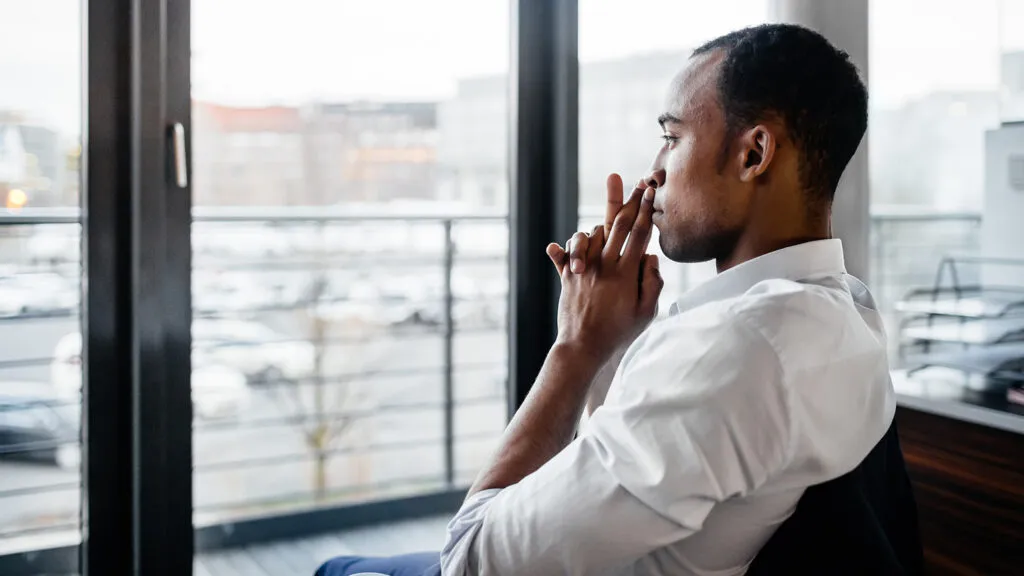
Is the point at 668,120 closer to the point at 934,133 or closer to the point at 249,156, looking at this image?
the point at 934,133

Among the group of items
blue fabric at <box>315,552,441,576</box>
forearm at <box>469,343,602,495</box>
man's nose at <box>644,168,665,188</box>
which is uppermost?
man's nose at <box>644,168,665,188</box>

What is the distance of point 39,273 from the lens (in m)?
2.08

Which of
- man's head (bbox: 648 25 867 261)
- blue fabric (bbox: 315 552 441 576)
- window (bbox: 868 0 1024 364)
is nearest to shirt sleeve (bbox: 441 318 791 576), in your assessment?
man's head (bbox: 648 25 867 261)

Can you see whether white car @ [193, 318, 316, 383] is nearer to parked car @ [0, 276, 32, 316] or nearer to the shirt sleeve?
parked car @ [0, 276, 32, 316]

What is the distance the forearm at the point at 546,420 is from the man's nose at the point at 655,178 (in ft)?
0.79

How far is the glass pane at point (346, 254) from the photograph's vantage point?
3.02m

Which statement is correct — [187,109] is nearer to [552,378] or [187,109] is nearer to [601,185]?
[552,378]

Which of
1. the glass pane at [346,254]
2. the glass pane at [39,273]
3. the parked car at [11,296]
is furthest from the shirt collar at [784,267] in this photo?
the glass pane at [346,254]

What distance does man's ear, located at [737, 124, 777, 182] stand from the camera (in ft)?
3.62

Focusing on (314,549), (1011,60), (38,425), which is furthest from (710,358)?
(314,549)

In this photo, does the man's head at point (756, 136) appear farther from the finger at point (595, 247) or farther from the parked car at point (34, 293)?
the parked car at point (34, 293)

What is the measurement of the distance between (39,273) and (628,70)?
188 cm

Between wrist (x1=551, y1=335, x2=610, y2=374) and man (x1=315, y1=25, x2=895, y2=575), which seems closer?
man (x1=315, y1=25, x2=895, y2=575)

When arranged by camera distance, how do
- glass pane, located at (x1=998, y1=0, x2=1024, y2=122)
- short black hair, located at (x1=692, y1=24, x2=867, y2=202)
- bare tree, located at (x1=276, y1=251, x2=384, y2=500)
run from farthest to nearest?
bare tree, located at (x1=276, y1=251, x2=384, y2=500) < glass pane, located at (x1=998, y1=0, x2=1024, y2=122) < short black hair, located at (x1=692, y1=24, x2=867, y2=202)
